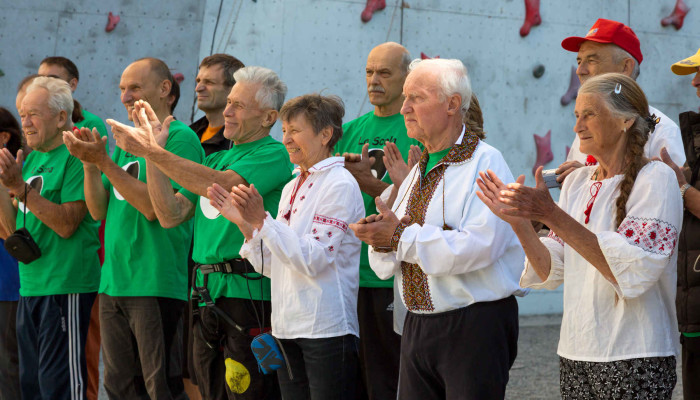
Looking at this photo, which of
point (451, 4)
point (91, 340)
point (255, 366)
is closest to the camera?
point (255, 366)

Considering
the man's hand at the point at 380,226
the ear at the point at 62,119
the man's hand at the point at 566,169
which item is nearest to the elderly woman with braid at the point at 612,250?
the man's hand at the point at 566,169

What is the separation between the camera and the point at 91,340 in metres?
5.06

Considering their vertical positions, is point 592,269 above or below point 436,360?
above

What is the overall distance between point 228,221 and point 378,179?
2.22 ft

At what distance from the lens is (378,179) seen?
3.78 meters

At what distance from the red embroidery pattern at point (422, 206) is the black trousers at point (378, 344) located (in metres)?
0.84

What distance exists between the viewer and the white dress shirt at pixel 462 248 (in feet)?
8.79

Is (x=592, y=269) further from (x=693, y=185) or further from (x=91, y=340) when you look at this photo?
(x=91, y=340)

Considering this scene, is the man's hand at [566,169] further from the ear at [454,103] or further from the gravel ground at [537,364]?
the gravel ground at [537,364]

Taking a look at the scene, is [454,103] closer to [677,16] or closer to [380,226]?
[380,226]

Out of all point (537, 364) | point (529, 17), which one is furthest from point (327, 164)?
point (529, 17)

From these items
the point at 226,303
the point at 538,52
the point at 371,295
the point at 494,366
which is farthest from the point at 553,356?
the point at 494,366

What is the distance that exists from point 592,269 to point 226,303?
5.53ft

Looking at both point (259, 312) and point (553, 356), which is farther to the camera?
point (553, 356)
